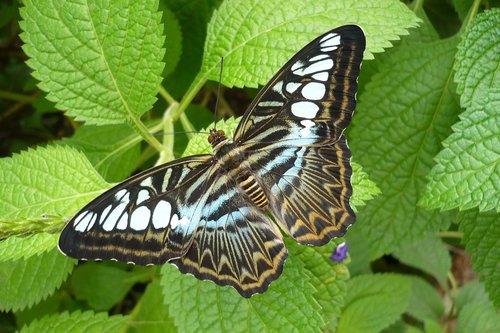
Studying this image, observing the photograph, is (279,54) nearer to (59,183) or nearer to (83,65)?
(83,65)

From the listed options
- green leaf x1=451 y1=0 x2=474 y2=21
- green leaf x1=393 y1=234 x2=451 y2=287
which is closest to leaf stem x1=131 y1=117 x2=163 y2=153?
green leaf x1=451 y1=0 x2=474 y2=21

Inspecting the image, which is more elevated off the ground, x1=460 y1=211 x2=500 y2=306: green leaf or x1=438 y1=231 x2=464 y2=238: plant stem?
x1=460 y1=211 x2=500 y2=306: green leaf

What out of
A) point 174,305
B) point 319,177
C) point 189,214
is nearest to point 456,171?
point 319,177

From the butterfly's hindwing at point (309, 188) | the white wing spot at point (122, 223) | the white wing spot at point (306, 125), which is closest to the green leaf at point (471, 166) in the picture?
the butterfly's hindwing at point (309, 188)

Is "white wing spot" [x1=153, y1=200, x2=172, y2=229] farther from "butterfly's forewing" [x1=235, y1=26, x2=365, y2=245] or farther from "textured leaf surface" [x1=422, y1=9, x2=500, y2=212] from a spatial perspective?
"textured leaf surface" [x1=422, y1=9, x2=500, y2=212]

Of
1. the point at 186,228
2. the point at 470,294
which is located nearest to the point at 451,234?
the point at 470,294

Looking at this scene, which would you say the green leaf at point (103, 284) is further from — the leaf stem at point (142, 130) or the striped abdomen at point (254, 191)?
the striped abdomen at point (254, 191)
